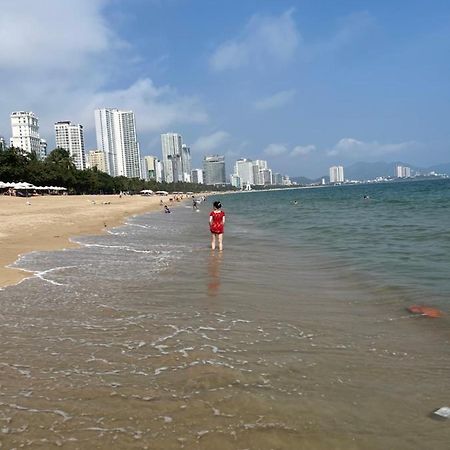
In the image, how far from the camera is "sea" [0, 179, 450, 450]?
141 inches

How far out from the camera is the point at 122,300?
7.96 meters

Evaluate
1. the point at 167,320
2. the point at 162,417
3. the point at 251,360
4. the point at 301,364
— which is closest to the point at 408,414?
the point at 301,364

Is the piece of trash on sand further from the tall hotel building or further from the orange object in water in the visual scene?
the tall hotel building

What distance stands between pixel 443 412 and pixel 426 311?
3.58 metres

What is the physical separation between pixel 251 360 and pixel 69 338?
2.43m

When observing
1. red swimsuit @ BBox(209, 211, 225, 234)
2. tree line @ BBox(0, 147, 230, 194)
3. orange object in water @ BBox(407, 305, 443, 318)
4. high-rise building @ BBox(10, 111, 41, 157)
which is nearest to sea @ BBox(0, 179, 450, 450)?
orange object in water @ BBox(407, 305, 443, 318)

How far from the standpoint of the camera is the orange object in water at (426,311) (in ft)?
23.0

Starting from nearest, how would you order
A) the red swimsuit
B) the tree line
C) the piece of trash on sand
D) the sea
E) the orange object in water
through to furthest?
the sea, the piece of trash on sand, the orange object in water, the red swimsuit, the tree line

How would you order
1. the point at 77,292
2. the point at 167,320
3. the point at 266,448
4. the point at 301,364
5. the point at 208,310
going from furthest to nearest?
the point at 77,292, the point at 208,310, the point at 167,320, the point at 301,364, the point at 266,448

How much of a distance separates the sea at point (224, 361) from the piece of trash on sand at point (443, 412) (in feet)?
0.13

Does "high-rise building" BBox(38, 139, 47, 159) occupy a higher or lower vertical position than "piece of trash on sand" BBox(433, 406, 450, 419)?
higher

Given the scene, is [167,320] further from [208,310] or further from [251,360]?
[251,360]

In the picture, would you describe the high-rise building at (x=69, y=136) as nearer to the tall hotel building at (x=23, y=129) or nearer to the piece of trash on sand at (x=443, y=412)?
the tall hotel building at (x=23, y=129)

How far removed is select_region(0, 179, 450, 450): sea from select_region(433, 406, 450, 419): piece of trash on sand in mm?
40
